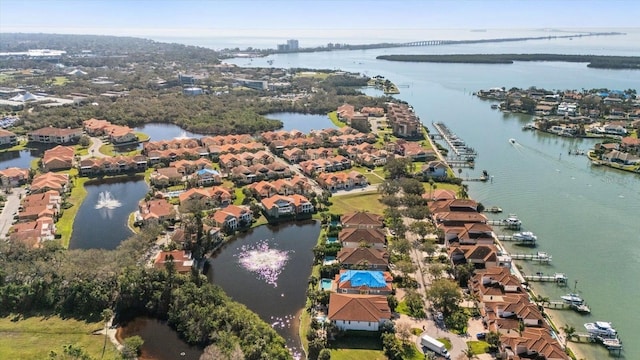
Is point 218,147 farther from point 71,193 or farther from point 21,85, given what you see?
point 21,85

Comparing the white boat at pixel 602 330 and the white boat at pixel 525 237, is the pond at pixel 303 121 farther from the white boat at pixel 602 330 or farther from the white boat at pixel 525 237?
the white boat at pixel 602 330

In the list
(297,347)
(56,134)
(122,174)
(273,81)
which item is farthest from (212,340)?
(273,81)

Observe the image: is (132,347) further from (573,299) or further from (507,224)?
(507,224)

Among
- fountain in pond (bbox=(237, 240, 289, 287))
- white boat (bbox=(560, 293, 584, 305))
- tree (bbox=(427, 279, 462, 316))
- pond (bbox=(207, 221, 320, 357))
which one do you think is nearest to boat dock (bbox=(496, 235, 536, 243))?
white boat (bbox=(560, 293, 584, 305))

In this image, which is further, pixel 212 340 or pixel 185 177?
pixel 185 177

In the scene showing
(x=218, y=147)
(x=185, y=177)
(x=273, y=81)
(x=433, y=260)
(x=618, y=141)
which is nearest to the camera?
(x=433, y=260)

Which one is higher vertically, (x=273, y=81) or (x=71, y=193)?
(x=273, y=81)

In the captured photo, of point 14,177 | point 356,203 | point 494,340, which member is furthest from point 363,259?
point 14,177

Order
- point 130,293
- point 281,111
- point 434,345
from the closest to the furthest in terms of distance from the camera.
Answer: point 434,345, point 130,293, point 281,111

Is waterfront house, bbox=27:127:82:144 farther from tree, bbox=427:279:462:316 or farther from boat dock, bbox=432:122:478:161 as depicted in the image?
tree, bbox=427:279:462:316
